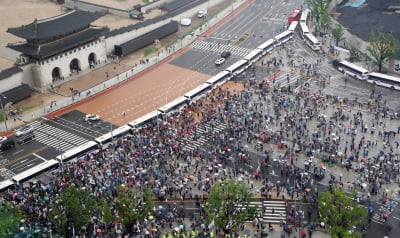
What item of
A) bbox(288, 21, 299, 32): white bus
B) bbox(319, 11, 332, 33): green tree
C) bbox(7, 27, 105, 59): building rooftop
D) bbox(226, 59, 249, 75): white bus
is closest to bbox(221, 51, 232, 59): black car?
bbox(226, 59, 249, 75): white bus

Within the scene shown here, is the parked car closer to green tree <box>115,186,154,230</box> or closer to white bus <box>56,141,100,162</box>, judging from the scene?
white bus <box>56,141,100,162</box>

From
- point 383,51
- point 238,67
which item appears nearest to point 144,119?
point 238,67

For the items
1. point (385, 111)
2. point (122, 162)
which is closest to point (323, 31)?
point (385, 111)

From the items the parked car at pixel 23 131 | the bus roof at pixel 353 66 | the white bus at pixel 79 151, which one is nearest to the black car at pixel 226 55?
the bus roof at pixel 353 66

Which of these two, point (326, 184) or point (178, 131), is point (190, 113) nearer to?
point (178, 131)

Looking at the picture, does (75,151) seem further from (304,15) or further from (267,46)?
(304,15)
